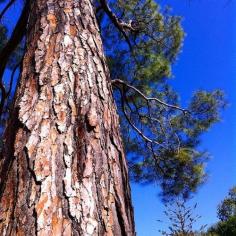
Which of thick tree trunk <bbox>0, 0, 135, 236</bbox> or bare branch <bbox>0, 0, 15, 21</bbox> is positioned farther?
bare branch <bbox>0, 0, 15, 21</bbox>

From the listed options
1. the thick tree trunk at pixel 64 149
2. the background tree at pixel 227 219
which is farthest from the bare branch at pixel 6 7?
the background tree at pixel 227 219

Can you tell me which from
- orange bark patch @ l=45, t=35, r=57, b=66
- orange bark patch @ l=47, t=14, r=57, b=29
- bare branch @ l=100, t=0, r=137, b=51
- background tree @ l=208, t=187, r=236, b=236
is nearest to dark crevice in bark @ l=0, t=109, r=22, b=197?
orange bark patch @ l=45, t=35, r=57, b=66

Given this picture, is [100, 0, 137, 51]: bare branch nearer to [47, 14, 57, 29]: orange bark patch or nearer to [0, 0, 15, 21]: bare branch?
[0, 0, 15, 21]: bare branch

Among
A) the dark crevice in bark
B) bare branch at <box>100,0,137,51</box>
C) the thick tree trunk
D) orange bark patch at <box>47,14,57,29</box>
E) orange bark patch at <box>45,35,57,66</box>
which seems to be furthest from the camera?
bare branch at <box>100,0,137,51</box>

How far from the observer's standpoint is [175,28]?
151 inches

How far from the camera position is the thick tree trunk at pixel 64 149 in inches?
33.0

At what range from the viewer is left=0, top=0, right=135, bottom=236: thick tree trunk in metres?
0.84

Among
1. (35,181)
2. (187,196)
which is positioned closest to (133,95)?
(187,196)

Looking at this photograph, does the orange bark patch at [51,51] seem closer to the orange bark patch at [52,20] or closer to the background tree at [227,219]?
the orange bark patch at [52,20]

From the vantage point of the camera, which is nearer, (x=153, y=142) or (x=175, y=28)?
(x=153, y=142)

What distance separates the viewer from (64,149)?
98 cm

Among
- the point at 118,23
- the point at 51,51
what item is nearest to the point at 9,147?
the point at 51,51

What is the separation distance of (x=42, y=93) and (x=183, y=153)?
2.42 m

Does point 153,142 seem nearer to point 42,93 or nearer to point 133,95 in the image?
point 133,95
